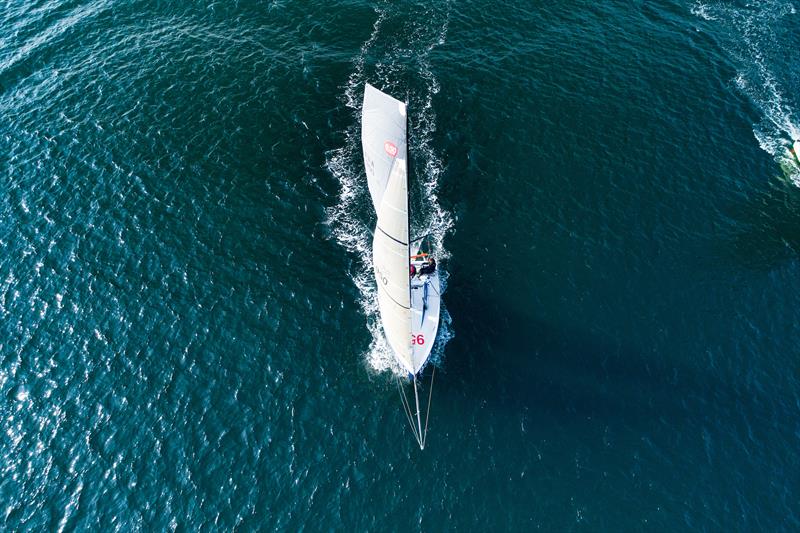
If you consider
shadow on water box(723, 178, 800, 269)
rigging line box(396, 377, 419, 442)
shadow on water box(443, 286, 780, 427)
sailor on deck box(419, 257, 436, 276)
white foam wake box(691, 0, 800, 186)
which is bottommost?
rigging line box(396, 377, 419, 442)

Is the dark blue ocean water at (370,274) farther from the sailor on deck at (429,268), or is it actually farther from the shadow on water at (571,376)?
the sailor on deck at (429,268)

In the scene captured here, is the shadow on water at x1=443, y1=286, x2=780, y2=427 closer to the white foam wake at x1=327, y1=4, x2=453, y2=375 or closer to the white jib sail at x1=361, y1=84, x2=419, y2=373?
the white foam wake at x1=327, y1=4, x2=453, y2=375

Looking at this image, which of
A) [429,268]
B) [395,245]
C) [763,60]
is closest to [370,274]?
[429,268]

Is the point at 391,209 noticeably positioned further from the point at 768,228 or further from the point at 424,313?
the point at 768,228

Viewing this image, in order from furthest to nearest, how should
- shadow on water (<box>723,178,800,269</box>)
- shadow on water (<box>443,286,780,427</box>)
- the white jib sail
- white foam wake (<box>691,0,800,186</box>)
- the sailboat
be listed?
1. white foam wake (<box>691,0,800,186</box>)
2. shadow on water (<box>723,178,800,269</box>)
3. shadow on water (<box>443,286,780,427</box>)
4. the sailboat
5. the white jib sail

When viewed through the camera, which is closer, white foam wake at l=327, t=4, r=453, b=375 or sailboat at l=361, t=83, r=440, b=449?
sailboat at l=361, t=83, r=440, b=449

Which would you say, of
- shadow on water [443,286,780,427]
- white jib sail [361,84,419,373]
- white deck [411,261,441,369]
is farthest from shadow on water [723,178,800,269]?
white jib sail [361,84,419,373]

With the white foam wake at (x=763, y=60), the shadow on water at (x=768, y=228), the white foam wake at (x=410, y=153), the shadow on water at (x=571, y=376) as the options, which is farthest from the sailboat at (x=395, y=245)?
the white foam wake at (x=763, y=60)

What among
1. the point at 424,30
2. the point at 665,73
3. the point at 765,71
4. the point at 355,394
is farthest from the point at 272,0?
the point at 765,71
